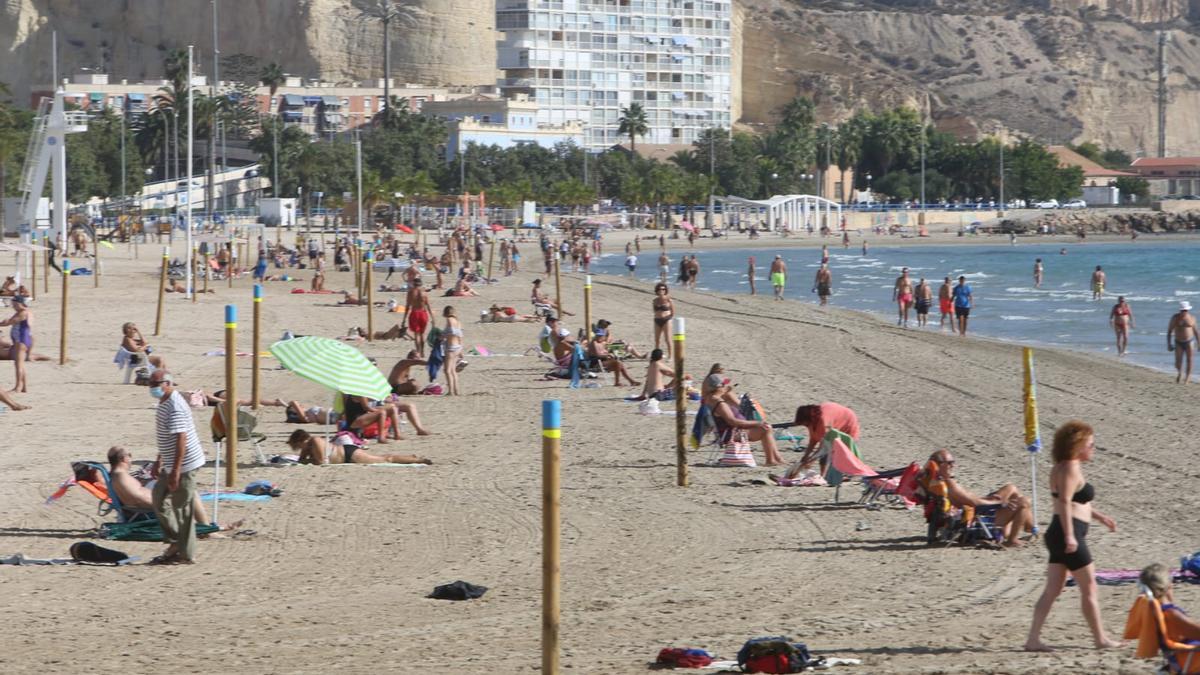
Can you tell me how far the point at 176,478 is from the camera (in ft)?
32.7

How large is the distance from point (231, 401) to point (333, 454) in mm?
2144

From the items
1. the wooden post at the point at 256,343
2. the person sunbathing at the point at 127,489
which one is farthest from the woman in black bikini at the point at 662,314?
the person sunbathing at the point at 127,489

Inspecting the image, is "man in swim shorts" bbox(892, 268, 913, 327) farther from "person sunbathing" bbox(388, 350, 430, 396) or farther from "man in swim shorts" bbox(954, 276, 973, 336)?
"person sunbathing" bbox(388, 350, 430, 396)

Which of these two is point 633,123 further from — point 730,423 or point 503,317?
point 730,423

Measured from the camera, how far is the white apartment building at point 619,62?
12638 centimetres

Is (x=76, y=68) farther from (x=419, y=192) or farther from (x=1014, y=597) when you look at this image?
(x=1014, y=597)

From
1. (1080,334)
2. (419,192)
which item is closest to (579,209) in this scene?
(419,192)

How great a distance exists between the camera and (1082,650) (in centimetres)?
766

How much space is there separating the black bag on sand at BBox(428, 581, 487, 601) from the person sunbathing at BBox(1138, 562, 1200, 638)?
3792mm

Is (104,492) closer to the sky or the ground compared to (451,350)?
closer to the ground

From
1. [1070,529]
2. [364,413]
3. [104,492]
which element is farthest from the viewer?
Result: [364,413]

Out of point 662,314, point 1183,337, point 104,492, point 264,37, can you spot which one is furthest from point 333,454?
point 264,37

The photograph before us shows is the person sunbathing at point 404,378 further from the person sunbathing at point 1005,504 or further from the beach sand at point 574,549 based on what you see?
the person sunbathing at point 1005,504

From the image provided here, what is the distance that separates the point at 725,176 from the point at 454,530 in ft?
331
